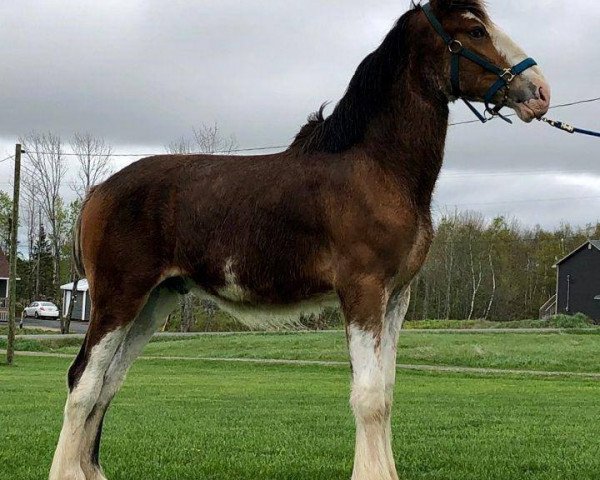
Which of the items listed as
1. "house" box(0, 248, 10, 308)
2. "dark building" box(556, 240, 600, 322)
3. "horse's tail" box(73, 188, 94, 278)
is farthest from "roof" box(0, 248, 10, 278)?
"horse's tail" box(73, 188, 94, 278)

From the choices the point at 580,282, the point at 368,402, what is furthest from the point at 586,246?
the point at 368,402

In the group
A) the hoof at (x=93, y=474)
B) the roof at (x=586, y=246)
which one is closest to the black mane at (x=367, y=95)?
the hoof at (x=93, y=474)

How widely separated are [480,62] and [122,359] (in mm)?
3143

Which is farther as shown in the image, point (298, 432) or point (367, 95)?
point (298, 432)

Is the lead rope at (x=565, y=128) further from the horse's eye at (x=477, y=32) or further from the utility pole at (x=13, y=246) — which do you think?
the utility pole at (x=13, y=246)

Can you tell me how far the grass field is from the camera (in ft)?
20.9

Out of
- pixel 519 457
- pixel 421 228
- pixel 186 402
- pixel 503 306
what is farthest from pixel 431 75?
pixel 503 306

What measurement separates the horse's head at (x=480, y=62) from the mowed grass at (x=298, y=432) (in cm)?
283

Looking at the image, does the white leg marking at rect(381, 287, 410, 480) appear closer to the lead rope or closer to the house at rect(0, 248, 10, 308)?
the lead rope

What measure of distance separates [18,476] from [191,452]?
5.37ft

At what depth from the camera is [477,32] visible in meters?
5.02

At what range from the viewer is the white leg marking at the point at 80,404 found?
5.29 m

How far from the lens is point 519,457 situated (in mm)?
7051

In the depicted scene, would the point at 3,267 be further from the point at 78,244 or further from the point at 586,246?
the point at 78,244
